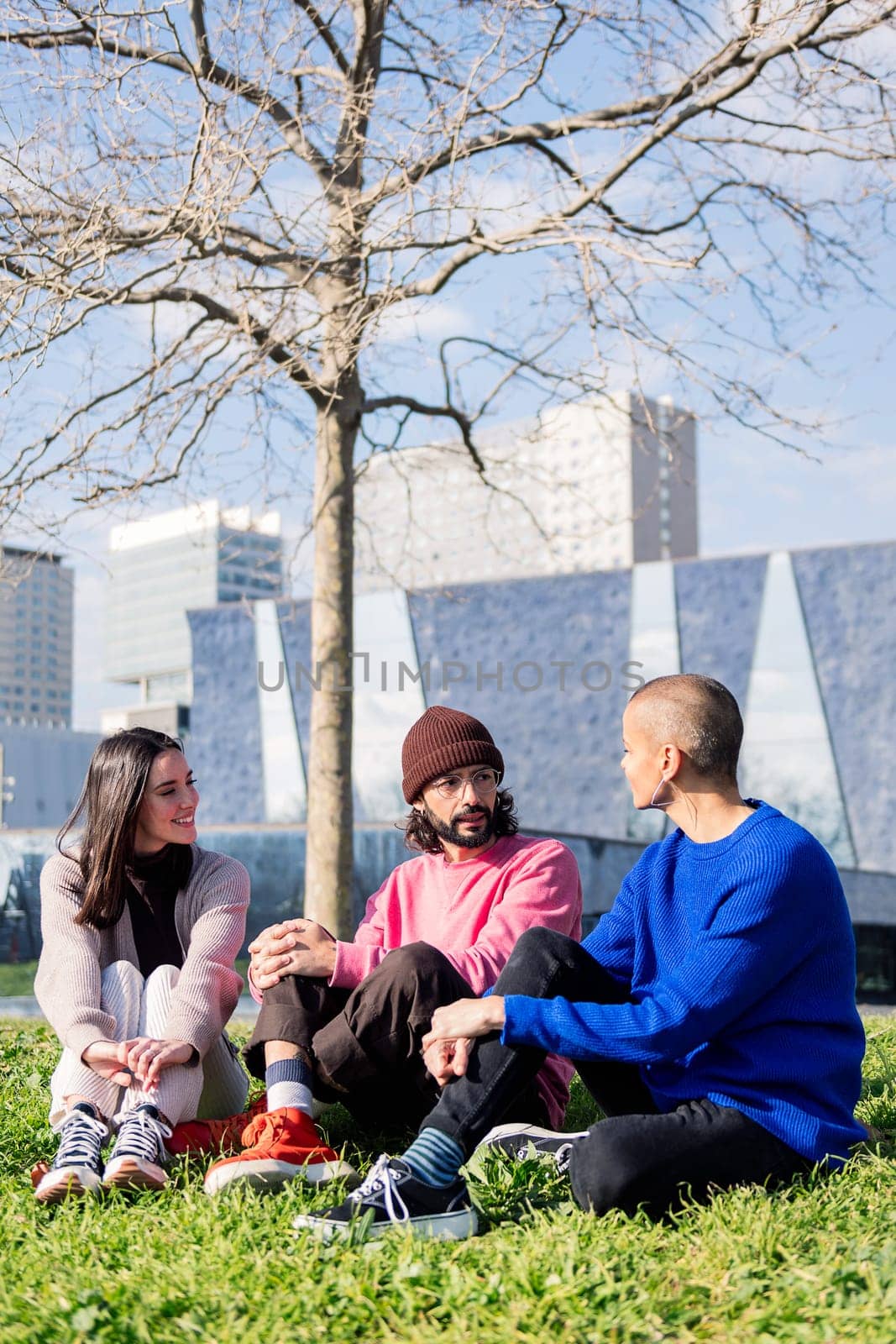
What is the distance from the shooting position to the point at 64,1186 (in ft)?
8.82

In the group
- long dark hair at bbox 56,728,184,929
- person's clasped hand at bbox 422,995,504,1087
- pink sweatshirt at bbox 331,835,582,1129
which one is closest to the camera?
person's clasped hand at bbox 422,995,504,1087

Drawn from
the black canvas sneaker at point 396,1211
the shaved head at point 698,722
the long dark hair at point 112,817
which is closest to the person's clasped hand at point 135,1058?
the long dark hair at point 112,817

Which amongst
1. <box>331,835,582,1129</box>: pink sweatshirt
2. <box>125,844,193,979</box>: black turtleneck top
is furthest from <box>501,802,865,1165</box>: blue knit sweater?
<box>125,844,193,979</box>: black turtleneck top

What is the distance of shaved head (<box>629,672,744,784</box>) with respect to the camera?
2.71 metres

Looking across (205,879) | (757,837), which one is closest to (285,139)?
(205,879)

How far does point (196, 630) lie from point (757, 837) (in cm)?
2629

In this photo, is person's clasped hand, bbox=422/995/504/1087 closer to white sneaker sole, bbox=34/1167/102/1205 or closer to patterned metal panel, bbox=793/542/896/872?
white sneaker sole, bbox=34/1167/102/1205

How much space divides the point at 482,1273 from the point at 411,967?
2.71 ft

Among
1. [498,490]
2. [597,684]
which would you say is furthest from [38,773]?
[498,490]

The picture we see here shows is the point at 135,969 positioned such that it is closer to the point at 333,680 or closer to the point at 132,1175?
the point at 132,1175

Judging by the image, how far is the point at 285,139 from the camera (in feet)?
22.5

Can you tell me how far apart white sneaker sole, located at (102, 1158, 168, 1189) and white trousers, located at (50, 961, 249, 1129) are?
20 centimetres

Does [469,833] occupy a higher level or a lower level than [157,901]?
higher

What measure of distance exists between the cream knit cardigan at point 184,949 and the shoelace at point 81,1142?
0.17m
